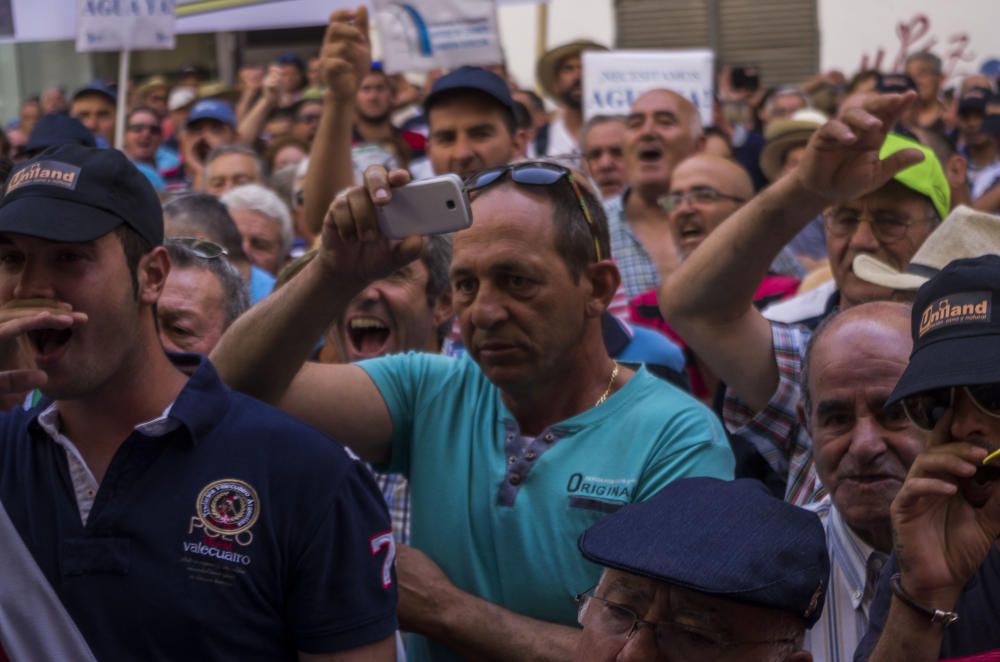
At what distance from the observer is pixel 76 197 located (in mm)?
2789

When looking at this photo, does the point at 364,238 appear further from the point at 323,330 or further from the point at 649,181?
the point at 649,181

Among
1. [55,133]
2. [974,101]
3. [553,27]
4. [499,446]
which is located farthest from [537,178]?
[553,27]

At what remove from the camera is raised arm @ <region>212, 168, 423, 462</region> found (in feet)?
9.55

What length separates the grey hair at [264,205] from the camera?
250 inches

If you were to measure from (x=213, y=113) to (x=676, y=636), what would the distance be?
7.83m

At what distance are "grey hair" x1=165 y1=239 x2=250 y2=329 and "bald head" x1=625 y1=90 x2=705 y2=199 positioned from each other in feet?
10.7

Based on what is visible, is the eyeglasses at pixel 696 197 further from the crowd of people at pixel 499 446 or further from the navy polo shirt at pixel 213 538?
the navy polo shirt at pixel 213 538

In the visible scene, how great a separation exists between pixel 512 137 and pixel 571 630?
10.7ft

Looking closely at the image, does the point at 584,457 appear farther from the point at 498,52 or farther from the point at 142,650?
A: the point at 498,52

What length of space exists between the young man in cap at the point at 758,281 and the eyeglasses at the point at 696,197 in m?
2.09

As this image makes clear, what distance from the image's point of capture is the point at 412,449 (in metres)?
3.31

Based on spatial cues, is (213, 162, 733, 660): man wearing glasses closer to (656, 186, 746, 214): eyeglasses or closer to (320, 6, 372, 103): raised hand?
(320, 6, 372, 103): raised hand

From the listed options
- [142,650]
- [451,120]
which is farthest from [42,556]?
[451,120]

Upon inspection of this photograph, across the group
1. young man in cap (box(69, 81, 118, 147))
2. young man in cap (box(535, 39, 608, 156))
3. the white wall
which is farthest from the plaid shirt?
the white wall
